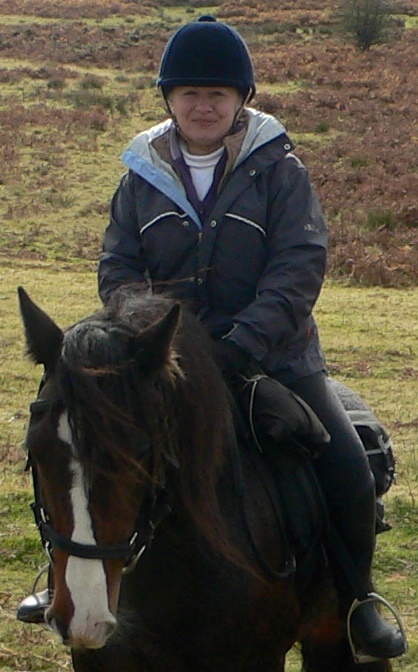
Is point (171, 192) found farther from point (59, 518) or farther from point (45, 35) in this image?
point (45, 35)

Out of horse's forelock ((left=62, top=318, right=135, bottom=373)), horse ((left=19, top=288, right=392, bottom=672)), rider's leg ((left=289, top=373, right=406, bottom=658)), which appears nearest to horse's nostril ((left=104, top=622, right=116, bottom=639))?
horse ((left=19, top=288, right=392, bottom=672))

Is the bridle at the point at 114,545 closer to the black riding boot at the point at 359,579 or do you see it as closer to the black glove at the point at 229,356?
the black glove at the point at 229,356

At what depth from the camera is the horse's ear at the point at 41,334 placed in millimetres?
2904

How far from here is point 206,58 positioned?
3.63m

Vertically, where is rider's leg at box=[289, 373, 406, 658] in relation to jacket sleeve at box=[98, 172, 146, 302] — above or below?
below

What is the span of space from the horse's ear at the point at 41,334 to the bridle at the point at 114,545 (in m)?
0.13

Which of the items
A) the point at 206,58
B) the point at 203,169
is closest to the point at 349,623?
the point at 203,169

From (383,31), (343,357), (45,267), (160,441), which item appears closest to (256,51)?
(383,31)

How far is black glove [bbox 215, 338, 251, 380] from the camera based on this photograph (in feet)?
11.4

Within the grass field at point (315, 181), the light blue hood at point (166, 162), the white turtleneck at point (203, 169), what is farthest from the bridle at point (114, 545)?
the grass field at point (315, 181)

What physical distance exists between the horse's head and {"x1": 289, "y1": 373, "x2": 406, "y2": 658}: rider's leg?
955 millimetres

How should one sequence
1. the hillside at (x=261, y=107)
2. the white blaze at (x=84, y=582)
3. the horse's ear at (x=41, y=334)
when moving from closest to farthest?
the white blaze at (x=84, y=582)
the horse's ear at (x=41, y=334)
the hillside at (x=261, y=107)

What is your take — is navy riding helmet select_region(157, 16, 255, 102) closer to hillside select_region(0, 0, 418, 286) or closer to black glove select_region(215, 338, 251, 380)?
black glove select_region(215, 338, 251, 380)

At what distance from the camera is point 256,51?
119ft
